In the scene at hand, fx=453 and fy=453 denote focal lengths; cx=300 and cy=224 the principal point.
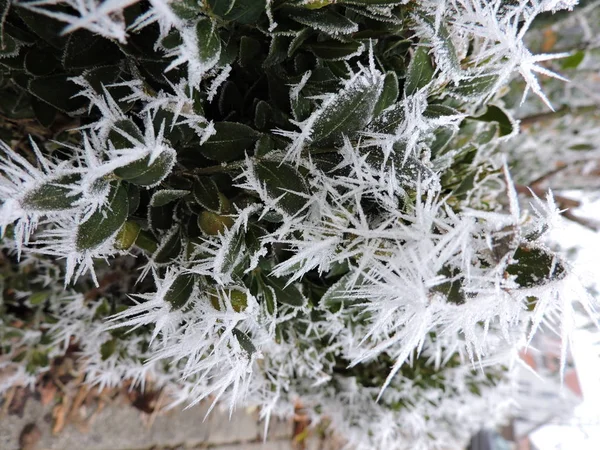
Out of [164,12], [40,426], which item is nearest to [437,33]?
[164,12]

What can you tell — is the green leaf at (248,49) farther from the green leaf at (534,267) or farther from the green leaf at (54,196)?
the green leaf at (534,267)

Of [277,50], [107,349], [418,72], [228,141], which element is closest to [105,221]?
[228,141]

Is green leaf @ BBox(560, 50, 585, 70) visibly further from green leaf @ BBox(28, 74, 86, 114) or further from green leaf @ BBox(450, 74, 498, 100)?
green leaf @ BBox(28, 74, 86, 114)

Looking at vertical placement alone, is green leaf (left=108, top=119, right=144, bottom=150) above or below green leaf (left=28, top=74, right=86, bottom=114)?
below

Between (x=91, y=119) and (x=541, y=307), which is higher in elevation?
Result: (x=91, y=119)

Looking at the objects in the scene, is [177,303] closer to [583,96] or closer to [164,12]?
[164,12]

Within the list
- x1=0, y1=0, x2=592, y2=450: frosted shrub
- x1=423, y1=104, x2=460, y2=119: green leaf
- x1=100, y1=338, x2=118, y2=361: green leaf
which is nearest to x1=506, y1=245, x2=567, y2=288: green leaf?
x1=0, y1=0, x2=592, y2=450: frosted shrub
